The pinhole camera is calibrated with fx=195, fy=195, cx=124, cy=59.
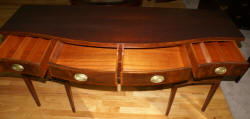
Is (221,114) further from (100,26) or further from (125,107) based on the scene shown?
(100,26)

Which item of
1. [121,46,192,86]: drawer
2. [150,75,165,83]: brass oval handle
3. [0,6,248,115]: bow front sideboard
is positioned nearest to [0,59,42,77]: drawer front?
[0,6,248,115]: bow front sideboard

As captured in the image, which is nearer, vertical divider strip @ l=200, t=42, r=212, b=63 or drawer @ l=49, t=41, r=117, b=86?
drawer @ l=49, t=41, r=117, b=86

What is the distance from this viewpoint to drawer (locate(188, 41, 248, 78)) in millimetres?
1147

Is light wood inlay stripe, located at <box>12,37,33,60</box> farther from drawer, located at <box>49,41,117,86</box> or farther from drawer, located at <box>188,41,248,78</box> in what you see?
drawer, located at <box>188,41,248,78</box>

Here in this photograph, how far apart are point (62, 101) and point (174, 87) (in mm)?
1071

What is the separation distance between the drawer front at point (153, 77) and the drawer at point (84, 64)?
77mm

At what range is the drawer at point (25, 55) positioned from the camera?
116 cm

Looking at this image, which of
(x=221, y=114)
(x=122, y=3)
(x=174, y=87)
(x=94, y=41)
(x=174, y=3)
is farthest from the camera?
(x=174, y=3)

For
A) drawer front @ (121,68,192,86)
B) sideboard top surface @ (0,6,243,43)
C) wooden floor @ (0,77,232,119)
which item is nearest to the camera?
drawer front @ (121,68,192,86)

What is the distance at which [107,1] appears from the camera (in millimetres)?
1947

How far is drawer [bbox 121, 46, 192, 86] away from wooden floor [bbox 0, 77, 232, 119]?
581 millimetres

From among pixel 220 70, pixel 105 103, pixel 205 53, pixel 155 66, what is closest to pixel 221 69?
pixel 220 70

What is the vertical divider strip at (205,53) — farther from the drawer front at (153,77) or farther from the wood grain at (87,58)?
the wood grain at (87,58)

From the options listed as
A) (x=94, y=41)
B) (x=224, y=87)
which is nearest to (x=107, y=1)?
(x=94, y=41)
